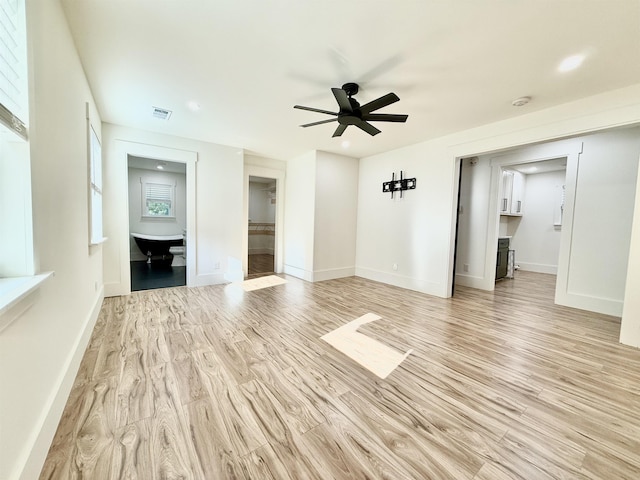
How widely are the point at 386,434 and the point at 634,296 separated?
3.01m

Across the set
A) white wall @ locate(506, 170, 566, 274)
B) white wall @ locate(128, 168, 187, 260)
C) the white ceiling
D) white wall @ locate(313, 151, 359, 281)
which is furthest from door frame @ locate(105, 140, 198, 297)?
white wall @ locate(506, 170, 566, 274)

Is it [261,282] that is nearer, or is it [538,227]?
[261,282]

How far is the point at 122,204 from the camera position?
3.85m

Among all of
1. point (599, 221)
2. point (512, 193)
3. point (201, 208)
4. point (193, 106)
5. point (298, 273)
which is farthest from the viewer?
point (512, 193)

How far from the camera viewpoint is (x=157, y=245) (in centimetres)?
637

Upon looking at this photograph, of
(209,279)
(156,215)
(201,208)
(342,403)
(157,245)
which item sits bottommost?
(342,403)

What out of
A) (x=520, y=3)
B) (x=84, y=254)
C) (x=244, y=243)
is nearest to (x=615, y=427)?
(x=520, y=3)

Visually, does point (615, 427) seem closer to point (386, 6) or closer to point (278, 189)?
point (386, 6)

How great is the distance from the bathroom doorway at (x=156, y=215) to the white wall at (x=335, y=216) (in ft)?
10.8

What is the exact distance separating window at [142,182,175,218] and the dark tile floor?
151cm

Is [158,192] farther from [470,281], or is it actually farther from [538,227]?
[538,227]

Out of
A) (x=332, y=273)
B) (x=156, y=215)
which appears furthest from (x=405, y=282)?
(x=156, y=215)

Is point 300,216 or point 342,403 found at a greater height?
point 300,216

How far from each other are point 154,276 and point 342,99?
16.5 feet
